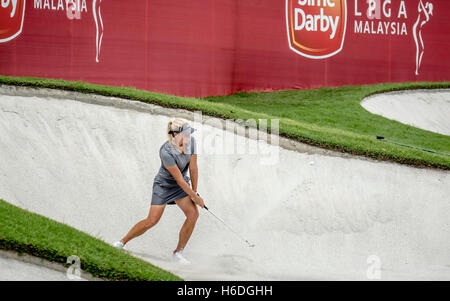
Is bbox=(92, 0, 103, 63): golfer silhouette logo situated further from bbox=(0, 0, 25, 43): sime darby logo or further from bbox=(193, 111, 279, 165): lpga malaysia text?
bbox=(193, 111, 279, 165): lpga malaysia text

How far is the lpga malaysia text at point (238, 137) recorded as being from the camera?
1230 centimetres

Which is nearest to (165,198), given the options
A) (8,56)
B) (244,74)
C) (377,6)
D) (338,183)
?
(338,183)

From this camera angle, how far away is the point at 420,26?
22.2 metres

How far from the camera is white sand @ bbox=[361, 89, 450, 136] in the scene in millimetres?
19531

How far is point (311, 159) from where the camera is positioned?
12156mm

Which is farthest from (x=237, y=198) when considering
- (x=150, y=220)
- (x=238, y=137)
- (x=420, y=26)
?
(x=420, y=26)

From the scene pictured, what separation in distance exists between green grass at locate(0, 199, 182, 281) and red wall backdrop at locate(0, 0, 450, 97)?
9869 mm

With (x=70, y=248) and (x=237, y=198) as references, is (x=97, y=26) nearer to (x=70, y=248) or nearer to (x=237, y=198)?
(x=237, y=198)

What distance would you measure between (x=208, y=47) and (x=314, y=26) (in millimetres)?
3586

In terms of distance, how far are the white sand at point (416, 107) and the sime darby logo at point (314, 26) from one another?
2184 mm

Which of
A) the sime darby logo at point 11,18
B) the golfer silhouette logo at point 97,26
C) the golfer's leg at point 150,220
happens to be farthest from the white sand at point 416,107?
the golfer's leg at point 150,220
